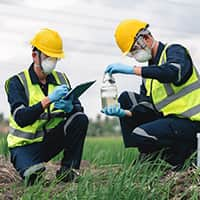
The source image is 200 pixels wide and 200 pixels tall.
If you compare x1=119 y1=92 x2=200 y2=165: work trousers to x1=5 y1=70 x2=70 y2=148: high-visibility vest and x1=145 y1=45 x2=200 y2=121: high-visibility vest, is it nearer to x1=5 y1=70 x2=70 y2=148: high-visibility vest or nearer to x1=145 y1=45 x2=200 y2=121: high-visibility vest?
x1=145 y1=45 x2=200 y2=121: high-visibility vest

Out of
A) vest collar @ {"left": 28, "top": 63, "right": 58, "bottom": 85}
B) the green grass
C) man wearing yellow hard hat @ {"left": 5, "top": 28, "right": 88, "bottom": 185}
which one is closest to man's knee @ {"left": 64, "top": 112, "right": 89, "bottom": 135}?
man wearing yellow hard hat @ {"left": 5, "top": 28, "right": 88, "bottom": 185}

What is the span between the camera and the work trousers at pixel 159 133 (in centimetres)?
645

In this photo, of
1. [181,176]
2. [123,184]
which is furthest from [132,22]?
[123,184]

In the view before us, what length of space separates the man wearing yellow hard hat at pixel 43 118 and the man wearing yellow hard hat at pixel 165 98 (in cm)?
34

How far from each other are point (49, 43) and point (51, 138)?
2.45 feet

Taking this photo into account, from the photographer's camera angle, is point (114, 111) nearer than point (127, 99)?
Yes

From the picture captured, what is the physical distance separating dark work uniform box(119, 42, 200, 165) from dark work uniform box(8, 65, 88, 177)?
506mm

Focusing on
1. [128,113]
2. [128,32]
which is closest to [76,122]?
[128,113]

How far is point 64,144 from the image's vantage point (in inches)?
253

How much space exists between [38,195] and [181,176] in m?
1.06

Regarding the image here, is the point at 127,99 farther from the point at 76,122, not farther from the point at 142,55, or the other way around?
the point at 76,122

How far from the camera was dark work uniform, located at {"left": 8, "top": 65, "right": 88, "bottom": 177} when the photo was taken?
6.07 m

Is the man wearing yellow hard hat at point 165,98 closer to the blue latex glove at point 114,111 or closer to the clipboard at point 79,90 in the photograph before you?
the blue latex glove at point 114,111

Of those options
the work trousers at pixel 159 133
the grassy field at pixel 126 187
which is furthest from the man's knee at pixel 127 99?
the grassy field at pixel 126 187
